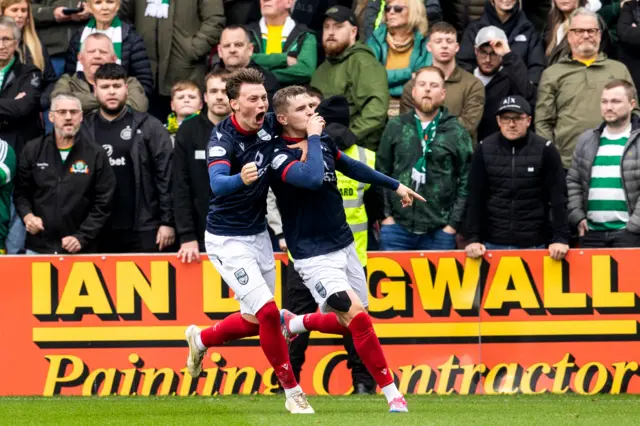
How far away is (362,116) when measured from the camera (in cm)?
1227

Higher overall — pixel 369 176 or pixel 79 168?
pixel 369 176

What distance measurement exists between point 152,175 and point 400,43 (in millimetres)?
3025

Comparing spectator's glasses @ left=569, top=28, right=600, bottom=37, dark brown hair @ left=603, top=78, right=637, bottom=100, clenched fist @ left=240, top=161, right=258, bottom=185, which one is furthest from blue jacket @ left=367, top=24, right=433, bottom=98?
clenched fist @ left=240, top=161, right=258, bottom=185

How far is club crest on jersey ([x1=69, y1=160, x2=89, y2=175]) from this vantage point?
38.2 feet

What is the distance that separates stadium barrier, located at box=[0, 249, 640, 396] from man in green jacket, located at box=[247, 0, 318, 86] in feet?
8.39

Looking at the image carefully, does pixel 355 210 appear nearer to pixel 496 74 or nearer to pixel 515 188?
pixel 515 188

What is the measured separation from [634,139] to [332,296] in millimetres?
3954

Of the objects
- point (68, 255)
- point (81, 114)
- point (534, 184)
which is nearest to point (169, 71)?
point (81, 114)

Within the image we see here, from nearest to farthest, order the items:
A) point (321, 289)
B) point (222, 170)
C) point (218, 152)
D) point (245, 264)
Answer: point (222, 170), point (218, 152), point (321, 289), point (245, 264)

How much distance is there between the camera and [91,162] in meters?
11.7

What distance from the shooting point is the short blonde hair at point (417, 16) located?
12.9 m

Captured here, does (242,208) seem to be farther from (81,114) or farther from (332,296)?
(81,114)

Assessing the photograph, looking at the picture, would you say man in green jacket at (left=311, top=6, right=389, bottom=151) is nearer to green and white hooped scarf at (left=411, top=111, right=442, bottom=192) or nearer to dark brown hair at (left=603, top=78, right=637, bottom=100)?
green and white hooped scarf at (left=411, top=111, right=442, bottom=192)

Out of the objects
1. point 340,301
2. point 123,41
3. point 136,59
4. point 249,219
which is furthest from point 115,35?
point 340,301
